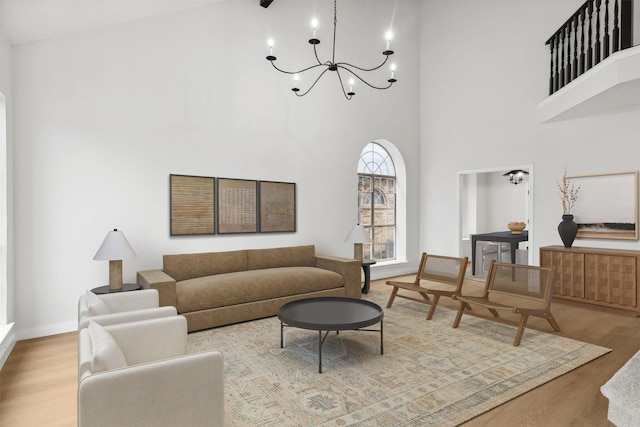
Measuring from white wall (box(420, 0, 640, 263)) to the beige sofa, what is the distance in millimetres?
3025

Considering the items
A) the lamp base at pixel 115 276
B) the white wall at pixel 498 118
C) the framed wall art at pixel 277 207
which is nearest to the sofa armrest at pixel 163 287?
the lamp base at pixel 115 276

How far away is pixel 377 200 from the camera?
7.11 m

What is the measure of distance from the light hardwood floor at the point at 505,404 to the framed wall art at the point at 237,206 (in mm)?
2157

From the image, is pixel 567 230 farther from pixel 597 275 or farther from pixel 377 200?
pixel 377 200

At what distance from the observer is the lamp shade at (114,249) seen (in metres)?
3.66

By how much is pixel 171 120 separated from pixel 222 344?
2.87 meters

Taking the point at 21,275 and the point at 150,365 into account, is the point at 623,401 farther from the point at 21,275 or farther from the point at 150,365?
the point at 21,275

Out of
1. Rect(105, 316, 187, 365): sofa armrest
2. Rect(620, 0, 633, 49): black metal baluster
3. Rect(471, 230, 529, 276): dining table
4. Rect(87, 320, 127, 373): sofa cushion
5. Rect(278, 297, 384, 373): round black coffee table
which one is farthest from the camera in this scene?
Rect(471, 230, 529, 276): dining table

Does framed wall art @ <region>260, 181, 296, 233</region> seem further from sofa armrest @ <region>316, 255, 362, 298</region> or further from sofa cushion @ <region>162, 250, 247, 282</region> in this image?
sofa armrest @ <region>316, 255, 362, 298</region>

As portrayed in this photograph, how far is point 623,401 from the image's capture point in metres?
0.98

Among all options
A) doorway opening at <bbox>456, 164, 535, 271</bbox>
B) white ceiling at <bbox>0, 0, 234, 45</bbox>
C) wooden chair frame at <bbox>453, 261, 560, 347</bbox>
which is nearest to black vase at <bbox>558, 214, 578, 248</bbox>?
wooden chair frame at <bbox>453, 261, 560, 347</bbox>

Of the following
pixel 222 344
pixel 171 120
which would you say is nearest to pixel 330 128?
pixel 171 120

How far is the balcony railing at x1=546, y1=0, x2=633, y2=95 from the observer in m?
4.49

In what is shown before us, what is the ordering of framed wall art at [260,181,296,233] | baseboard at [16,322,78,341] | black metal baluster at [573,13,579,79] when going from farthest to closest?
framed wall art at [260,181,296,233] < black metal baluster at [573,13,579,79] < baseboard at [16,322,78,341]
